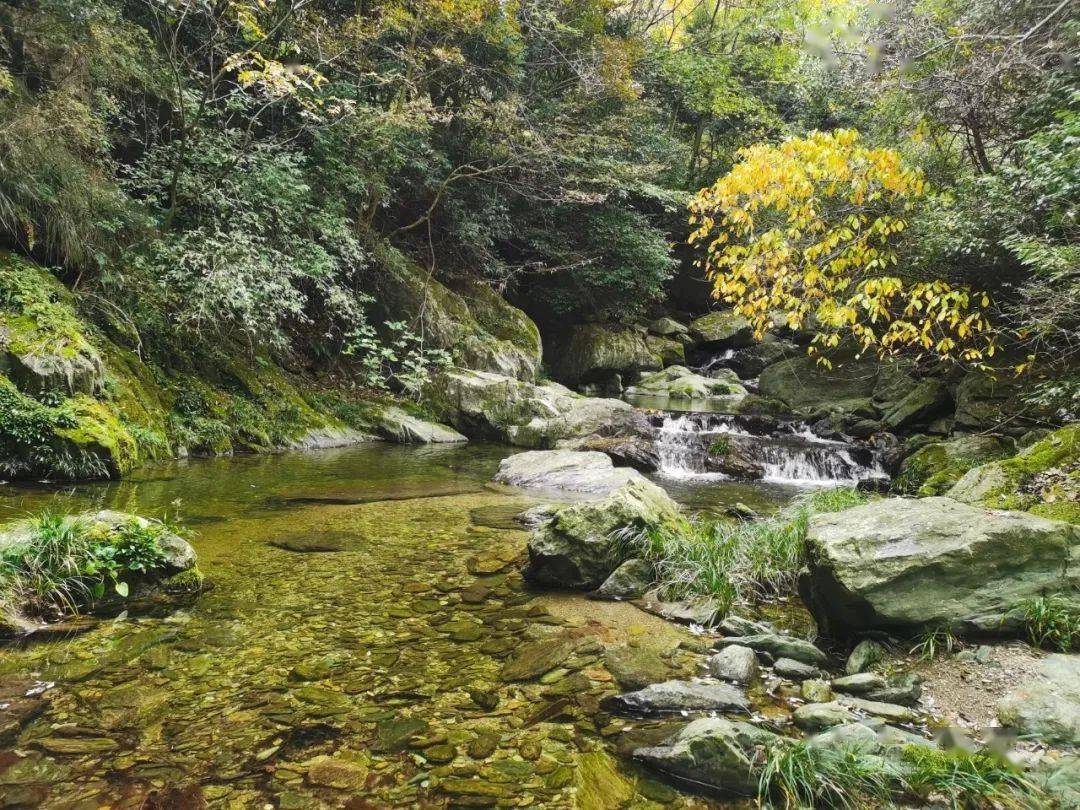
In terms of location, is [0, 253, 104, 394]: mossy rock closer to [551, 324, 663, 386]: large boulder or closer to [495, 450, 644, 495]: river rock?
[495, 450, 644, 495]: river rock

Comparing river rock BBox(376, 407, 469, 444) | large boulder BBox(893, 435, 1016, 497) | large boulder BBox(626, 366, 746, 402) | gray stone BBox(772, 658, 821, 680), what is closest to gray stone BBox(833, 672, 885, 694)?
gray stone BBox(772, 658, 821, 680)

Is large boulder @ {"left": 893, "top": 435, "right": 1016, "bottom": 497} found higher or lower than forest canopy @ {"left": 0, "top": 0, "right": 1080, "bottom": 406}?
lower

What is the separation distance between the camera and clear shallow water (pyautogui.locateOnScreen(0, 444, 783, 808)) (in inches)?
98.1

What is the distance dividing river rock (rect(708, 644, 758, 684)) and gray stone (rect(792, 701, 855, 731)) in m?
0.44

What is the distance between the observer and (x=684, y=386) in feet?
64.8

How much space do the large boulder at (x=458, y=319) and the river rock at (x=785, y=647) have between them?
11.3 meters

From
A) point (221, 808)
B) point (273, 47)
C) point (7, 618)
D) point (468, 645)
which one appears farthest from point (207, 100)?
point (221, 808)

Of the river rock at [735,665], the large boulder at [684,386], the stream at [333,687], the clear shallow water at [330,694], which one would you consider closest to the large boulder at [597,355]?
the large boulder at [684,386]

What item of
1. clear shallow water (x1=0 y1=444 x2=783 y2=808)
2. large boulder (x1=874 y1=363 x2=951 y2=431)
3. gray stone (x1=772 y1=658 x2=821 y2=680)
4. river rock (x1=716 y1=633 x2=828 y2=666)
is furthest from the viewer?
large boulder (x1=874 y1=363 x2=951 y2=431)

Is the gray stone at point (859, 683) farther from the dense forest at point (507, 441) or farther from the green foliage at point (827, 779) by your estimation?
the green foliage at point (827, 779)

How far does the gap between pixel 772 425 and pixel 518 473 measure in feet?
24.7

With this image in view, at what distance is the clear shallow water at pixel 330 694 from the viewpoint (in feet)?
8.18

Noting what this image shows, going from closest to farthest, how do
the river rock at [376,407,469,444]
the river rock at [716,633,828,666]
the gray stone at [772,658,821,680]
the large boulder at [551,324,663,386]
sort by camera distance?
1. the gray stone at [772,658,821,680]
2. the river rock at [716,633,828,666]
3. the river rock at [376,407,469,444]
4. the large boulder at [551,324,663,386]

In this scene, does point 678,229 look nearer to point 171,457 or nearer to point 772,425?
point 772,425
